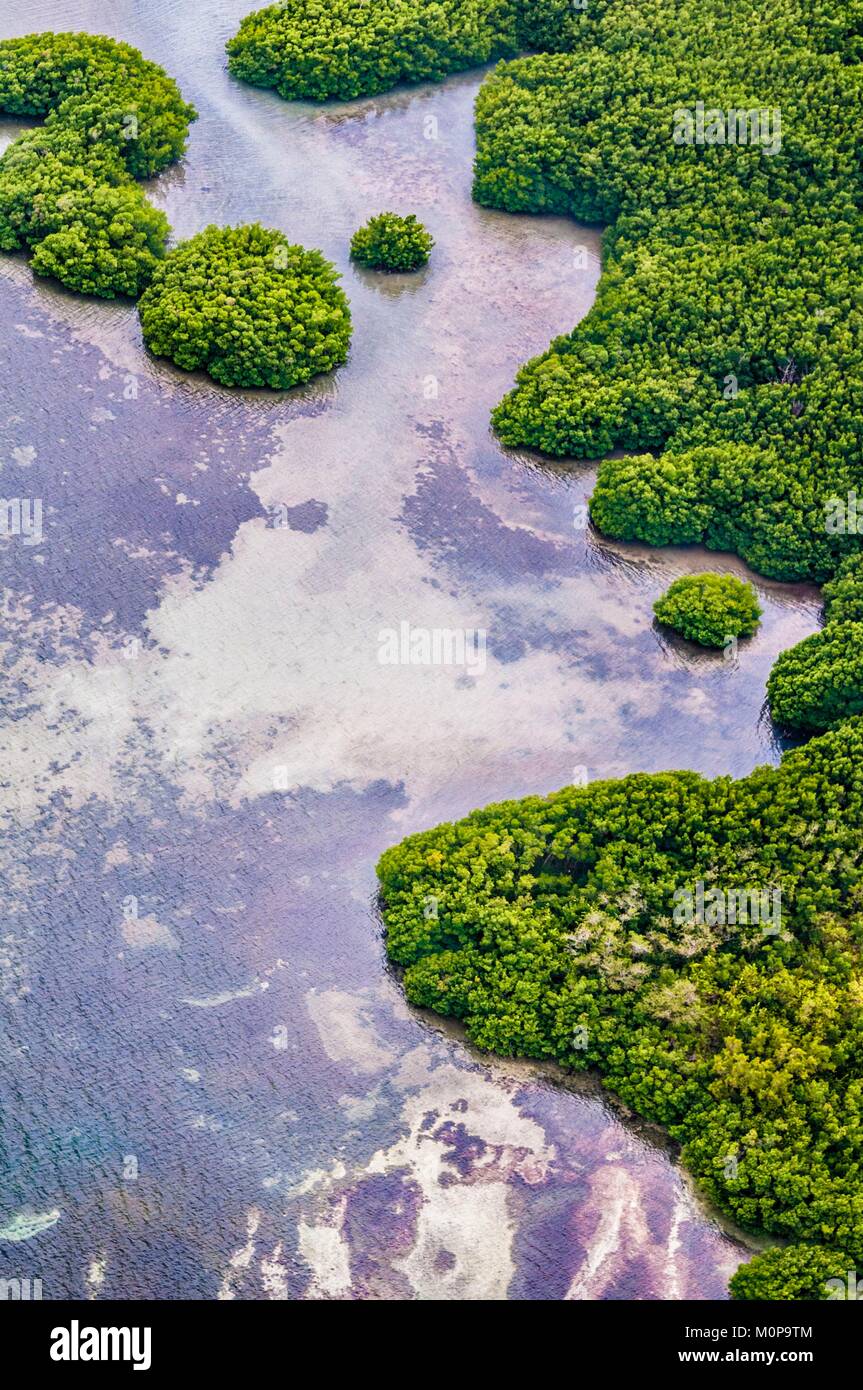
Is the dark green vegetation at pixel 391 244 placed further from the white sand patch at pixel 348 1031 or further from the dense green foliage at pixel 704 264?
the white sand patch at pixel 348 1031

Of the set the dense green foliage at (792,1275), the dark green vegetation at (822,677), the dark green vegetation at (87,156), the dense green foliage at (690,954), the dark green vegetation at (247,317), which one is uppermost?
the dark green vegetation at (87,156)

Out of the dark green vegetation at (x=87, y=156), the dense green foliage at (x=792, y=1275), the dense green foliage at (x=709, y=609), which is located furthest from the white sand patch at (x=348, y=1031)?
the dark green vegetation at (x=87, y=156)

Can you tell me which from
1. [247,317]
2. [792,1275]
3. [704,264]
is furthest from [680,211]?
[792,1275]

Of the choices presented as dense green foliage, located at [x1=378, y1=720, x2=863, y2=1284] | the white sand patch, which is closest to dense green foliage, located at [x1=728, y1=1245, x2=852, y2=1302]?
dense green foliage, located at [x1=378, y1=720, x2=863, y2=1284]

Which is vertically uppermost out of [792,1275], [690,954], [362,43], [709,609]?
[362,43]

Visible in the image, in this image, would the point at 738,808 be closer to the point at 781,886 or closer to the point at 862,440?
the point at 781,886

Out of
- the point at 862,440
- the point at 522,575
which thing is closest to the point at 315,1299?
the point at 522,575

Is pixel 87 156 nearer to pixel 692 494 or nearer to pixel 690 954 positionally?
pixel 692 494
